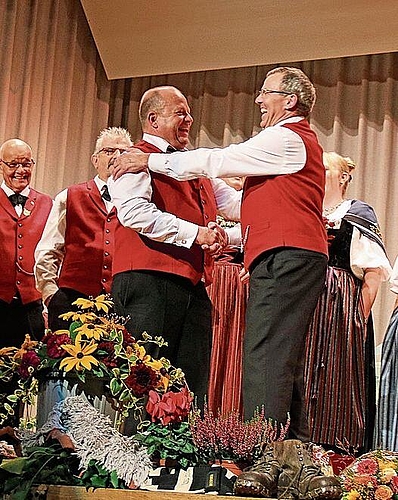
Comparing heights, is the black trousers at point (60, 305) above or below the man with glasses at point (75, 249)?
below

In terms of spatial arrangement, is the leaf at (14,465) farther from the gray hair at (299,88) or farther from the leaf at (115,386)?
the gray hair at (299,88)

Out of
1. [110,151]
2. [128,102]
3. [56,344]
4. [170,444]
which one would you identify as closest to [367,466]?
[170,444]

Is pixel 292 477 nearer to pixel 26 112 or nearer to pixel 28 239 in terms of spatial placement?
pixel 28 239

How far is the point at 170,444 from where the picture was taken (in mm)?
2342

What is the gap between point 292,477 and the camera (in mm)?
2055

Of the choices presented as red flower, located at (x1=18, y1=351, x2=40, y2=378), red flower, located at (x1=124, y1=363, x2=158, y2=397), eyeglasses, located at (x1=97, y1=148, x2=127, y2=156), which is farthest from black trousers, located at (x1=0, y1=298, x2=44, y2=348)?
red flower, located at (x1=124, y1=363, x2=158, y2=397)

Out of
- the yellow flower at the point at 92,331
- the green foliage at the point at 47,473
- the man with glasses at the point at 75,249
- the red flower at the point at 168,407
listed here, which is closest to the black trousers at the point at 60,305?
the man with glasses at the point at 75,249

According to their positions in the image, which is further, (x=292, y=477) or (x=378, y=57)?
(x=378, y=57)

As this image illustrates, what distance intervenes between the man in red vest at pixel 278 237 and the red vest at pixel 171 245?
0.36ft

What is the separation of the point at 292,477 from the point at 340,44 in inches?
147

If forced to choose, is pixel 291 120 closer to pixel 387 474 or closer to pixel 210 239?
pixel 210 239

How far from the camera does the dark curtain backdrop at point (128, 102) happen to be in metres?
5.50

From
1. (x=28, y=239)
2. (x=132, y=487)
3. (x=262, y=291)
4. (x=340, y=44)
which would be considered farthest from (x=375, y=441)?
(x=340, y=44)

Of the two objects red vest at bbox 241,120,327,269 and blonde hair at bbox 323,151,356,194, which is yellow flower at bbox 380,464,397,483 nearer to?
red vest at bbox 241,120,327,269
